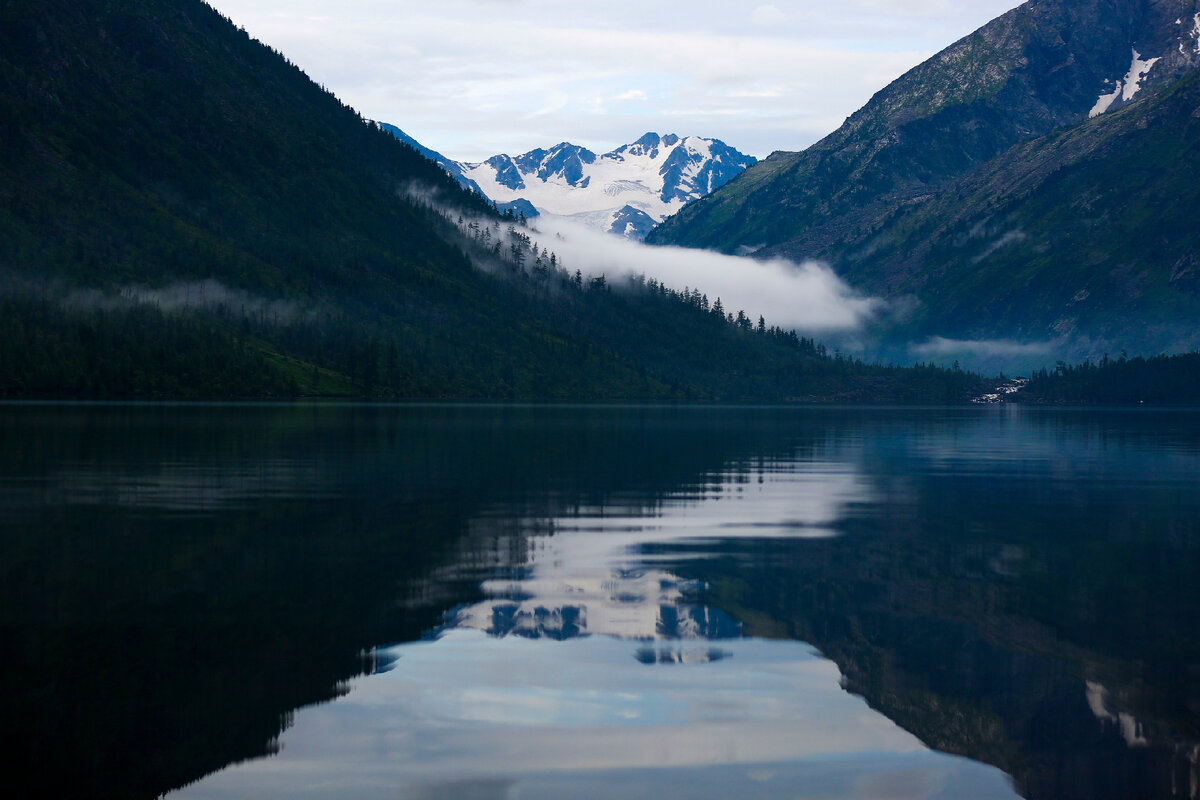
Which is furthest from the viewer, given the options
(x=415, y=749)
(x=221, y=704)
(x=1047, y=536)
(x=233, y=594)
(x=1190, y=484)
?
(x=1190, y=484)

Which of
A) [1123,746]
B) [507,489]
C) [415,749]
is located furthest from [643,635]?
[507,489]

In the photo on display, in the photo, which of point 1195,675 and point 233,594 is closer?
point 1195,675

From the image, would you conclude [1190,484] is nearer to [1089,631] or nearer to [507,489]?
[507,489]

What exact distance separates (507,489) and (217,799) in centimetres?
5763

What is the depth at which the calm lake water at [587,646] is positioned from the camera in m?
23.5

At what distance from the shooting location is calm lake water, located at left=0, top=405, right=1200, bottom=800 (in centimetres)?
2348

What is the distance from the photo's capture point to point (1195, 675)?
31062 mm

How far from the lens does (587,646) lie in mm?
33406

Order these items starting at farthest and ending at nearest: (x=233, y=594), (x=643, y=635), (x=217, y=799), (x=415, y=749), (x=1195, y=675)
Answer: (x=233, y=594), (x=643, y=635), (x=1195, y=675), (x=415, y=749), (x=217, y=799)

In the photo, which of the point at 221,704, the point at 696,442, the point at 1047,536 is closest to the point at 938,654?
the point at 221,704

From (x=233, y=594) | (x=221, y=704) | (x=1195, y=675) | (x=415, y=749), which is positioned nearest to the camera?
(x=415, y=749)

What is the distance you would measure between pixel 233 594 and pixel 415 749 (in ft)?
54.8

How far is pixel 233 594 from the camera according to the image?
126 ft

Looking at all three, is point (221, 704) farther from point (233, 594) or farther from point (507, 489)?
point (507, 489)
